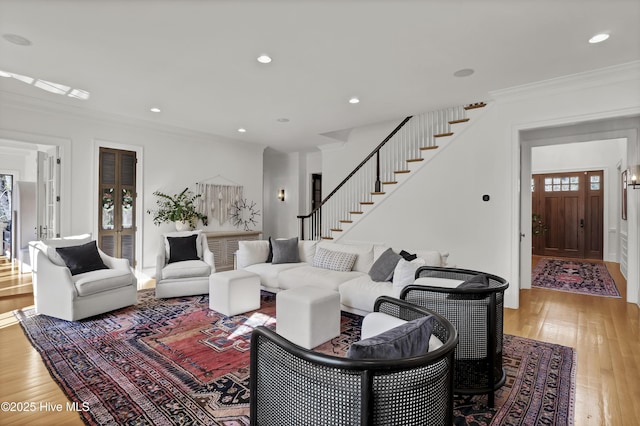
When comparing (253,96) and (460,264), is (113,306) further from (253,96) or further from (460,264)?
(460,264)

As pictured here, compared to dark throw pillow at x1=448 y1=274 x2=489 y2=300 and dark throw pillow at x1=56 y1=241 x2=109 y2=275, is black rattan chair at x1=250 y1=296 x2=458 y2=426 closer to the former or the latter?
dark throw pillow at x1=448 y1=274 x2=489 y2=300

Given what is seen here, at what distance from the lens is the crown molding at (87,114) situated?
176 inches

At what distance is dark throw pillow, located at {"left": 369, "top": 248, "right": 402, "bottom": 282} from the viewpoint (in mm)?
3785

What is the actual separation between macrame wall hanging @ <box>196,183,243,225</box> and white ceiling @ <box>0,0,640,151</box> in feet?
7.51

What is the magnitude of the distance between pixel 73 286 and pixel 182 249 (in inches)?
61.0

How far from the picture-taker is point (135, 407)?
6.96 feet

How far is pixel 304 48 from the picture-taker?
3.13m

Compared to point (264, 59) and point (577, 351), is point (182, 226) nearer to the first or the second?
point (264, 59)

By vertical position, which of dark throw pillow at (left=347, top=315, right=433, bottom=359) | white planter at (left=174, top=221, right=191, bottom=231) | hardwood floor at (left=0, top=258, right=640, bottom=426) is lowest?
hardwood floor at (left=0, top=258, right=640, bottom=426)

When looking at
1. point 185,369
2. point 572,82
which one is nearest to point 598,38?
point 572,82

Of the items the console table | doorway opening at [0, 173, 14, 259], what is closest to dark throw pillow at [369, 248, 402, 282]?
the console table

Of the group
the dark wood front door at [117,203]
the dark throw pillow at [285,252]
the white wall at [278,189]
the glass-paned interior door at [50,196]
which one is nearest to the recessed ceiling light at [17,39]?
the glass-paned interior door at [50,196]

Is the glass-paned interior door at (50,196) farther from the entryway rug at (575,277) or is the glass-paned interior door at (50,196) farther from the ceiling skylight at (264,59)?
the entryway rug at (575,277)

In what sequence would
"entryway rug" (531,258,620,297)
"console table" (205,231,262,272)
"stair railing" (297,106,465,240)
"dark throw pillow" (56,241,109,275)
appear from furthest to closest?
"console table" (205,231,262,272)
"stair railing" (297,106,465,240)
"entryway rug" (531,258,620,297)
"dark throw pillow" (56,241,109,275)
